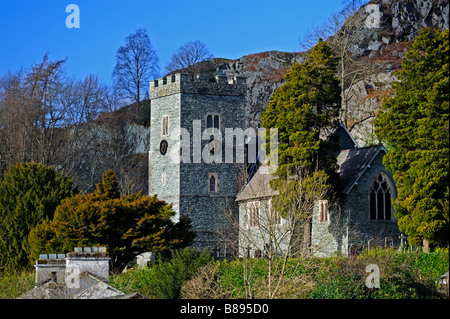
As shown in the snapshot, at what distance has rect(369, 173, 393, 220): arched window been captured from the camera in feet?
109

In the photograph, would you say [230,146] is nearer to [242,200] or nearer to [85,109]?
[242,200]

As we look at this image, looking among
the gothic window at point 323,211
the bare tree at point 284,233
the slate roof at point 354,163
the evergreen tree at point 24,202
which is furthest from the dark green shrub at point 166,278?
the slate roof at point 354,163

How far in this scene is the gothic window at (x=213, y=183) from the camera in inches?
1567

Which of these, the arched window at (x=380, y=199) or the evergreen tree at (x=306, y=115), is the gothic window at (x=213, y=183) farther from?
the arched window at (x=380, y=199)

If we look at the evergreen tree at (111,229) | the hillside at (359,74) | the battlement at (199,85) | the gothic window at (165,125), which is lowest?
the evergreen tree at (111,229)

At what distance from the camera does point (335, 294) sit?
Answer: 19750 mm

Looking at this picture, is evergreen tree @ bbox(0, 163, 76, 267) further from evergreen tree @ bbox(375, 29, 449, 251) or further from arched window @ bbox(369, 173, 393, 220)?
evergreen tree @ bbox(375, 29, 449, 251)

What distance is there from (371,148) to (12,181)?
16.0m

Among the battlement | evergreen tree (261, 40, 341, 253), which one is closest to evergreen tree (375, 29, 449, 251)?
evergreen tree (261, 40, 341, 253)

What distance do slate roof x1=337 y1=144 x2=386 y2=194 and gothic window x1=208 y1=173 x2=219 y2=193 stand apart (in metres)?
7.56

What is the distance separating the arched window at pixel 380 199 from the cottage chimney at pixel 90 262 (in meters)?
16.9

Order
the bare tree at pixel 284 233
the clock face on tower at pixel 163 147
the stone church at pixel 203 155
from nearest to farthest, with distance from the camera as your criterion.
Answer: the bare tree at pixel 284 233 < the stone church at pixel 203 155 < the clock face on tower at pixel 163 147

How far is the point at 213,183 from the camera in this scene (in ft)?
131
